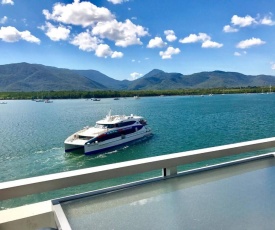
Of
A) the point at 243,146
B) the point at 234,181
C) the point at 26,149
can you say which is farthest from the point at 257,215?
the point at 26,149

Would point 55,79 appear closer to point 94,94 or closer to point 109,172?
point 94,94

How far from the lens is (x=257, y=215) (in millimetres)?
735

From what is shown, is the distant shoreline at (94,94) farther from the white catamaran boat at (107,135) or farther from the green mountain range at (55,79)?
the white catamaran boat at (107,135)

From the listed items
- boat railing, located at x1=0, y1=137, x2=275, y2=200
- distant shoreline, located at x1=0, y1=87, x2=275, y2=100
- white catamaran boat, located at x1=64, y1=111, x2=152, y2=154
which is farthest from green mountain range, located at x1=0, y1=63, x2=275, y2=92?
boat railing, located at x1=0, y1=137, x2=275, y2=200

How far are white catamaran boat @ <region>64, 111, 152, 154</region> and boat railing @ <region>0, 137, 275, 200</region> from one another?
12.2 m

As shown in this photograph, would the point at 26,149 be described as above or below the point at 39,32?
below

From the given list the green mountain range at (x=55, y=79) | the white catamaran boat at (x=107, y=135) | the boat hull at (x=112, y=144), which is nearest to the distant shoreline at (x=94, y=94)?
the green mountain range at (x=55, y=79)

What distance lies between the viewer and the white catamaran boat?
1300 cm

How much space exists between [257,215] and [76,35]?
6583 cm

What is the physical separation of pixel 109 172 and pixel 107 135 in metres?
12.9

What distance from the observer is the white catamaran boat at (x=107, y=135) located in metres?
13.0

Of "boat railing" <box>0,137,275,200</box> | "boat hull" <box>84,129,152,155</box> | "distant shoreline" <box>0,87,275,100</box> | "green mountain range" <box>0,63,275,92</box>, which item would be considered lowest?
"boat hull" <box>84,129,152,155</box>

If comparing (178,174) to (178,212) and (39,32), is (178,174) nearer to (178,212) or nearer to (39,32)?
(178,212)

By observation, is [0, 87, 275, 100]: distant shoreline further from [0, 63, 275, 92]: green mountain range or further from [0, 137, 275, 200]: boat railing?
[0, 137, 275, 200]: boat railing
